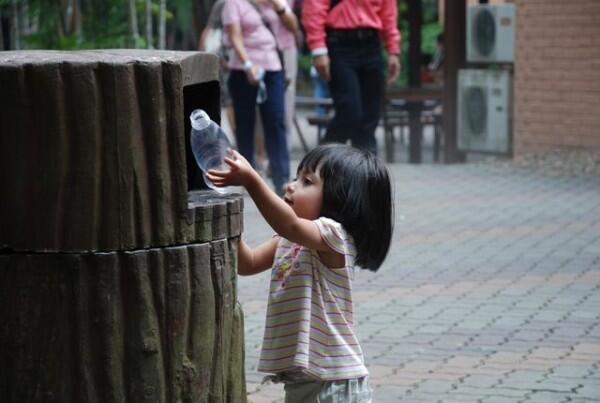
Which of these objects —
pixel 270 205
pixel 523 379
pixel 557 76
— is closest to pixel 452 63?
pixel 557 76

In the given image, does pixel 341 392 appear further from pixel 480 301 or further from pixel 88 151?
pixel 480 301

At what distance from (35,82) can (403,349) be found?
3.09 meters

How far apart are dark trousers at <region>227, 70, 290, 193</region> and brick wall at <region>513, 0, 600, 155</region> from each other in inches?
164

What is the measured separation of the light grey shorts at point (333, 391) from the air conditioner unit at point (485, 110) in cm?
1044

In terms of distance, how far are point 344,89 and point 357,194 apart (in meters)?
6.29

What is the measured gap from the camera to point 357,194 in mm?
3910

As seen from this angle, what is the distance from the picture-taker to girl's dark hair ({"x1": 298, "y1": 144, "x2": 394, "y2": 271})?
389 centimetres

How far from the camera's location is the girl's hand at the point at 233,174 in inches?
139

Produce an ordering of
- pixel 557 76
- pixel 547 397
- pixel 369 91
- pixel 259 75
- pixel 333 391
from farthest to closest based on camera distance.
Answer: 1. pixel 557 76
2. pixel 369 91
3. pixel 259 75
4. pixel 547 397
5. pixel 333 391

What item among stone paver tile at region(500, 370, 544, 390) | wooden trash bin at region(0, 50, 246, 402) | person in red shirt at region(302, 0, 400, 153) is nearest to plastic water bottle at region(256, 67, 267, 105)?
person in red shirt at region(302, 0, 400, 153)

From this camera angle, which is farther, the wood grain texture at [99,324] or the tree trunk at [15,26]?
the tree trunk at [15,26]

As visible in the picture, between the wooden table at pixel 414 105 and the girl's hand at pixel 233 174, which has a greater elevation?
the girl's hand at pixel 233 174

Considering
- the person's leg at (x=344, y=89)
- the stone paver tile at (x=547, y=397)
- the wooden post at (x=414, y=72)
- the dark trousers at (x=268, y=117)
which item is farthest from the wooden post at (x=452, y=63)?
the stone paver tile at (x=547, y=397)

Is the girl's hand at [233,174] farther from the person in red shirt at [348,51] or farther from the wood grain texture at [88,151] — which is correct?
the person in red shirt at [348,51]
